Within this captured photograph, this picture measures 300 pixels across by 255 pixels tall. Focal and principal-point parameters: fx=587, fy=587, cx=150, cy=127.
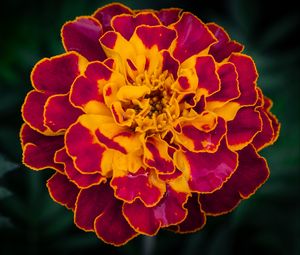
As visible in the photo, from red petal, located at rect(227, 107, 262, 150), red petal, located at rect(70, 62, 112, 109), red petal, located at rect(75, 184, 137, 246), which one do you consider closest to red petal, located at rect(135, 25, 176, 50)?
red petal, located at rect(70, 62, 112, 109)

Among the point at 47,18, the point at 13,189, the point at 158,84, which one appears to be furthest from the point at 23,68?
the point at 158,84

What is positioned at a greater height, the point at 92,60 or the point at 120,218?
the point at 92,60

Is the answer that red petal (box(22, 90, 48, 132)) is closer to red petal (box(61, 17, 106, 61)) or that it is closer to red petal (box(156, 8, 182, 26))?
red petal (box(61, 17, 106, 61))

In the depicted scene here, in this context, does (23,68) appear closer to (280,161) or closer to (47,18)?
(47,18)

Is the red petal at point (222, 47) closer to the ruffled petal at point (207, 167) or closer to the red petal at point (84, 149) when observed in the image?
the ruffled petal at point (207, 167)

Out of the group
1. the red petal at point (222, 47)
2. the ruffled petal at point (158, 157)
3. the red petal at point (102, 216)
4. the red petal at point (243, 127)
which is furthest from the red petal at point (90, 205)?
the red petal at point (222, 47)

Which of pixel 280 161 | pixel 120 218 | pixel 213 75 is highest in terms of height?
pixel 213 75

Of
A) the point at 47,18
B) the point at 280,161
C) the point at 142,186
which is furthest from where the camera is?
the point at 47,18

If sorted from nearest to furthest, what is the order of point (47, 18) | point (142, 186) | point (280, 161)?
point (142, 186) → point (280, 161) → point (47, 18)
